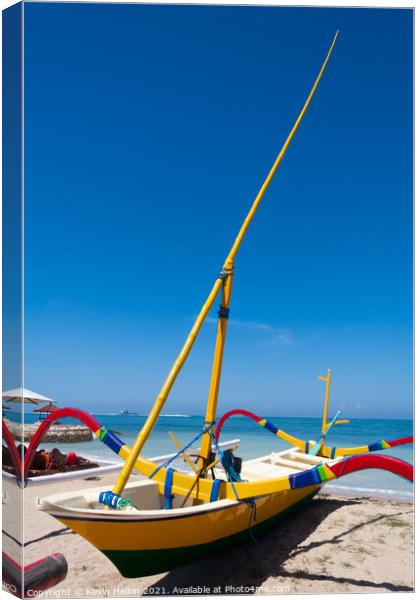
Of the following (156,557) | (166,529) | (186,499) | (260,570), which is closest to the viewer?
(166,529)

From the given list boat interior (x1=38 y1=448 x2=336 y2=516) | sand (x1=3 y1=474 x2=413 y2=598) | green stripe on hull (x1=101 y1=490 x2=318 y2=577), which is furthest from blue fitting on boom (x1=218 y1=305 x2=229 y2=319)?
sand (x1=3 y1=474 x2=413 y2=598)

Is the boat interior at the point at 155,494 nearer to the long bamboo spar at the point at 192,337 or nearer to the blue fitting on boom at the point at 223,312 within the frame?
the long bamboo spar at the point at 192,337

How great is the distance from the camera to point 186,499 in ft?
20.1

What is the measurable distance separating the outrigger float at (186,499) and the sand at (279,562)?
38 centimetres

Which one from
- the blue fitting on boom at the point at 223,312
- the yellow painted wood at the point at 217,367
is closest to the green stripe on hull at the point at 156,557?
the yellow painted wood at the point at 217,367

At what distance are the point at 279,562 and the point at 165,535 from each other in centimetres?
242

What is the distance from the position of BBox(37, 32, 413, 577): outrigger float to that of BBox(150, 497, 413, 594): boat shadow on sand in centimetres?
33

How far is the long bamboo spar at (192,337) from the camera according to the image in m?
4.64

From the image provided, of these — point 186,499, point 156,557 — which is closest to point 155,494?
point 186,499

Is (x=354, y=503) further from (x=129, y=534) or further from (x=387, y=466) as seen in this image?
(x=129, y=534)

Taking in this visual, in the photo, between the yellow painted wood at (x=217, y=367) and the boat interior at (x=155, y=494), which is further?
the yellow painted wood at (x=217, y=367)

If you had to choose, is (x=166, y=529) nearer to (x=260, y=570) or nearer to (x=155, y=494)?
(x=155, y=494)

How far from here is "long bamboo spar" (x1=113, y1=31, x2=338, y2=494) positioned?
15.2 ft

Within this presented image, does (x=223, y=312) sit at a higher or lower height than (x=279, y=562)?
higher
